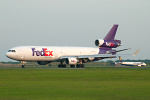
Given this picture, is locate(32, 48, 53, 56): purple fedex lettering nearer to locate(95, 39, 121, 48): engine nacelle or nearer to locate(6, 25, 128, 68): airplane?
locate(6, 25, 128, 68): airplane

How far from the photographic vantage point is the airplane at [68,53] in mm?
68125

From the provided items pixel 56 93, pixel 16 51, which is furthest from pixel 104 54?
pixel 56 93

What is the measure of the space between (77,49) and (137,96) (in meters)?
58.8

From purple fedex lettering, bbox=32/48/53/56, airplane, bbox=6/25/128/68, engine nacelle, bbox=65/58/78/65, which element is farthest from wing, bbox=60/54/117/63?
purple fedex lettering, bbox=32/48/53/56

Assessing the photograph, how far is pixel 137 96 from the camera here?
1923cm

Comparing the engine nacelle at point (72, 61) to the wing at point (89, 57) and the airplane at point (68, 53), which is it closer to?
the airplane at point (68, 53)

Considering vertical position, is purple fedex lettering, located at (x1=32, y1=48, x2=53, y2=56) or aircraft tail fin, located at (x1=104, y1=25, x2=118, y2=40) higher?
aircraft tail fin, located at (x1=104, y1=25, x2=118, y2=40)

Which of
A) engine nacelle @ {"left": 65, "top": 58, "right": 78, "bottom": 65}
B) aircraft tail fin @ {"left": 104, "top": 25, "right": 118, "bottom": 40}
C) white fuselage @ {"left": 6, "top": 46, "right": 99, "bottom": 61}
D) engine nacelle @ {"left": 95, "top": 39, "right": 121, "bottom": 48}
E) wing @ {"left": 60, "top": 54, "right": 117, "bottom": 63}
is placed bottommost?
engine nacelle @ {"left": 65, "top": 58, "right": 78, "bottom": 65}

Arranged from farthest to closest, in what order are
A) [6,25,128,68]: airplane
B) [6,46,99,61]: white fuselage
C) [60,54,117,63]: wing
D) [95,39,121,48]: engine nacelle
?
[95,39,121,48]: engine nacelle < [60,54,117,63]: wing < [6,25,128,68]: airplane < [6,46,99,61]: white fuselage

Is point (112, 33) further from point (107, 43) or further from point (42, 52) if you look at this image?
point (42, 52)

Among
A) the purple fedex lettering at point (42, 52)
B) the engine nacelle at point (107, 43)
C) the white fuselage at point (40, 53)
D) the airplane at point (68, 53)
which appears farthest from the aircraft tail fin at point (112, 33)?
the purple fedex lettering at point (42, 52)

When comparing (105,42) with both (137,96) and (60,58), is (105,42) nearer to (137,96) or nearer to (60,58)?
(60,58)

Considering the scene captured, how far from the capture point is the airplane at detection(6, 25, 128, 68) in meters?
68.1

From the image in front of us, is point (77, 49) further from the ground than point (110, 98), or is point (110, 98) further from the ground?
point (77, 49)
